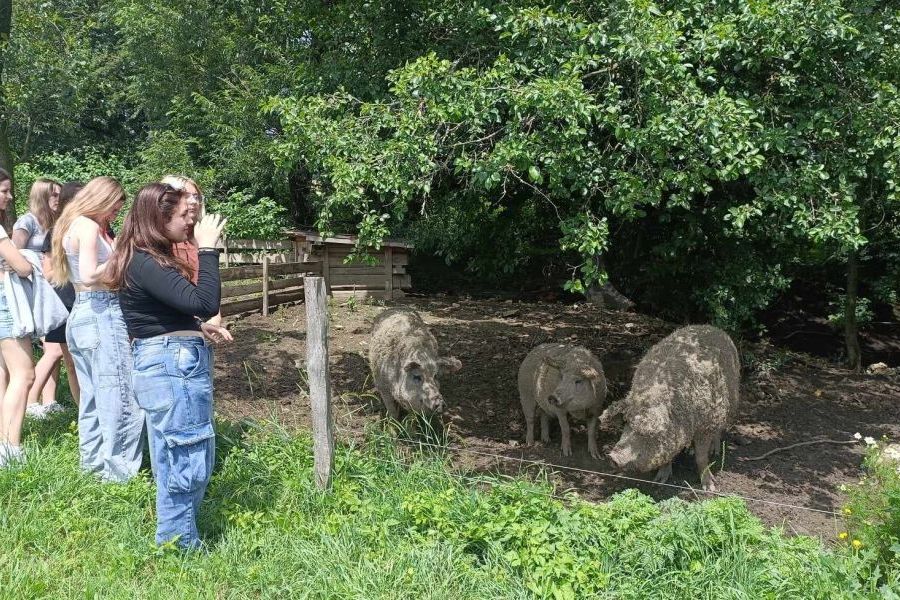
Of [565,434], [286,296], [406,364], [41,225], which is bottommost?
[565,434]

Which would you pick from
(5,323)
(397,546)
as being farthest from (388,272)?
(397,546)

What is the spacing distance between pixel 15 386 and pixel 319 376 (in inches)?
96.9

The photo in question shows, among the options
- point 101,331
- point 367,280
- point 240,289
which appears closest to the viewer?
point 101,331

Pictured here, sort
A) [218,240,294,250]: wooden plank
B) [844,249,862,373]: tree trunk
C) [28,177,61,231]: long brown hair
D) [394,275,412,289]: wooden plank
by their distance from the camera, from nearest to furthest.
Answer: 1. [28,177,61,231]: long brown hair
2. [844,249,862,373]: tree trunk
3. [218,240,294,250]: wooden plank
4. [394,275,412,289]: wooden plank

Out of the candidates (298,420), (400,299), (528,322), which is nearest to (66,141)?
(400,299)

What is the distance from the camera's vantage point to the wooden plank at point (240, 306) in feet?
40.8

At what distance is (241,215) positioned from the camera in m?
14.7

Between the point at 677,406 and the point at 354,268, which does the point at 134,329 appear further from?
the point at 354,268

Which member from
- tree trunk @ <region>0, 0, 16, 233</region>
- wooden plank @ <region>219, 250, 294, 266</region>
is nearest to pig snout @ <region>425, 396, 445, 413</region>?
tree trunk @ <region>0, 0, 16, 233</region>

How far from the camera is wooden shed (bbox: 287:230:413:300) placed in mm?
15859

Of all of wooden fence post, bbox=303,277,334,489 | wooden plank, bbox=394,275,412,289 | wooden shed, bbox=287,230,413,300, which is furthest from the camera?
wooden plank, bbox=394,275,412,289

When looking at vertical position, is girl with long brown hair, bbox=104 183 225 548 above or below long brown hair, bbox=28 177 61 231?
below

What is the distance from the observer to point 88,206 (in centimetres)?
499

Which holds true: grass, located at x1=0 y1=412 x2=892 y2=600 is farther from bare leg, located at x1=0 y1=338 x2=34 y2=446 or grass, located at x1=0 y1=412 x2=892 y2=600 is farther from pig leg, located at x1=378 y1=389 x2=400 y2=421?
pig leg, located at x1=378 y1=389 x2=400 y2=421
